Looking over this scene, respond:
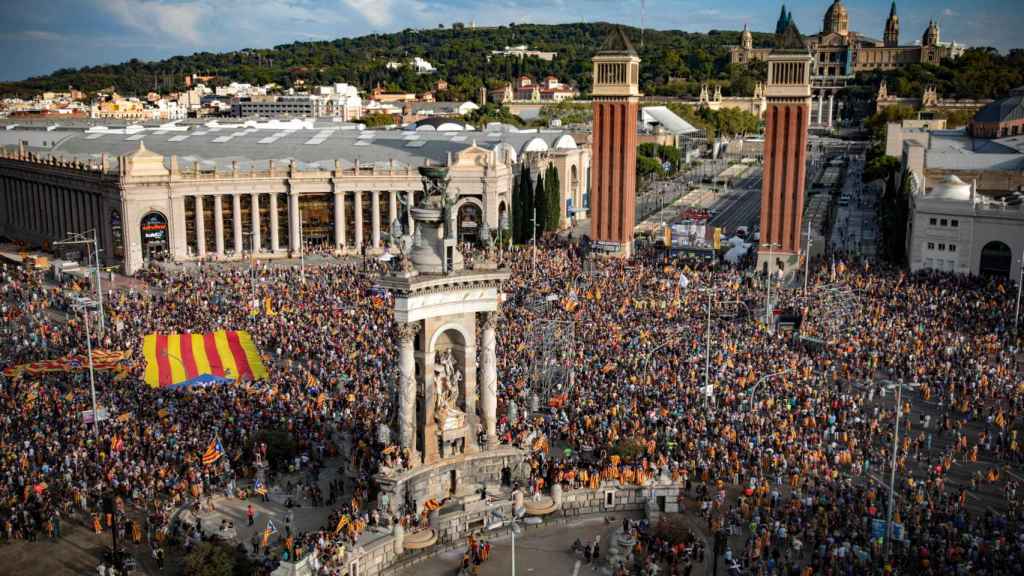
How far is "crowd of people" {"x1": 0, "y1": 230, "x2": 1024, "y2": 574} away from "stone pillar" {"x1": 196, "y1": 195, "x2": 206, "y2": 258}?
15328mm

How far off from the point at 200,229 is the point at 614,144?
32876 mm

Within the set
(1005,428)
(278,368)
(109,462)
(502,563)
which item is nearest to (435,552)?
(502,563)

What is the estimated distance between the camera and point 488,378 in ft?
104

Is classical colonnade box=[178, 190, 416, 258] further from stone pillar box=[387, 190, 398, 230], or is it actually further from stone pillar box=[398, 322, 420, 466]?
stone pillar box=[398, 322, 420, 466]

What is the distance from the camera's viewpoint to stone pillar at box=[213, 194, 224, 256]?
7412 cm

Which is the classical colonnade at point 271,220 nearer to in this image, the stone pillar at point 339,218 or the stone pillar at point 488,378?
the stone pillar at point 339,218

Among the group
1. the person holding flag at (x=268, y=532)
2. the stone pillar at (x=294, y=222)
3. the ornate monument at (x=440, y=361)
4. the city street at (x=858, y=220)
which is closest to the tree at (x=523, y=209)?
the stone pillar at (x=294, y=222)

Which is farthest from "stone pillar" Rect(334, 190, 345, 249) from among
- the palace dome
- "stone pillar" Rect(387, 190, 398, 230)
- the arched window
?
the arched window

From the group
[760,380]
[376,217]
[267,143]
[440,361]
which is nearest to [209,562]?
[440,361]

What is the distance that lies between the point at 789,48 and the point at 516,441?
4661cm

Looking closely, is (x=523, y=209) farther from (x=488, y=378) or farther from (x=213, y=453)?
(x=213, y=453)

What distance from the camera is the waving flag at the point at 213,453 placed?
32469mm

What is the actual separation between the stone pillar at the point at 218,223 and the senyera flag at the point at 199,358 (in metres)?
28.7

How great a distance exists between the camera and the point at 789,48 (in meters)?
70.2
